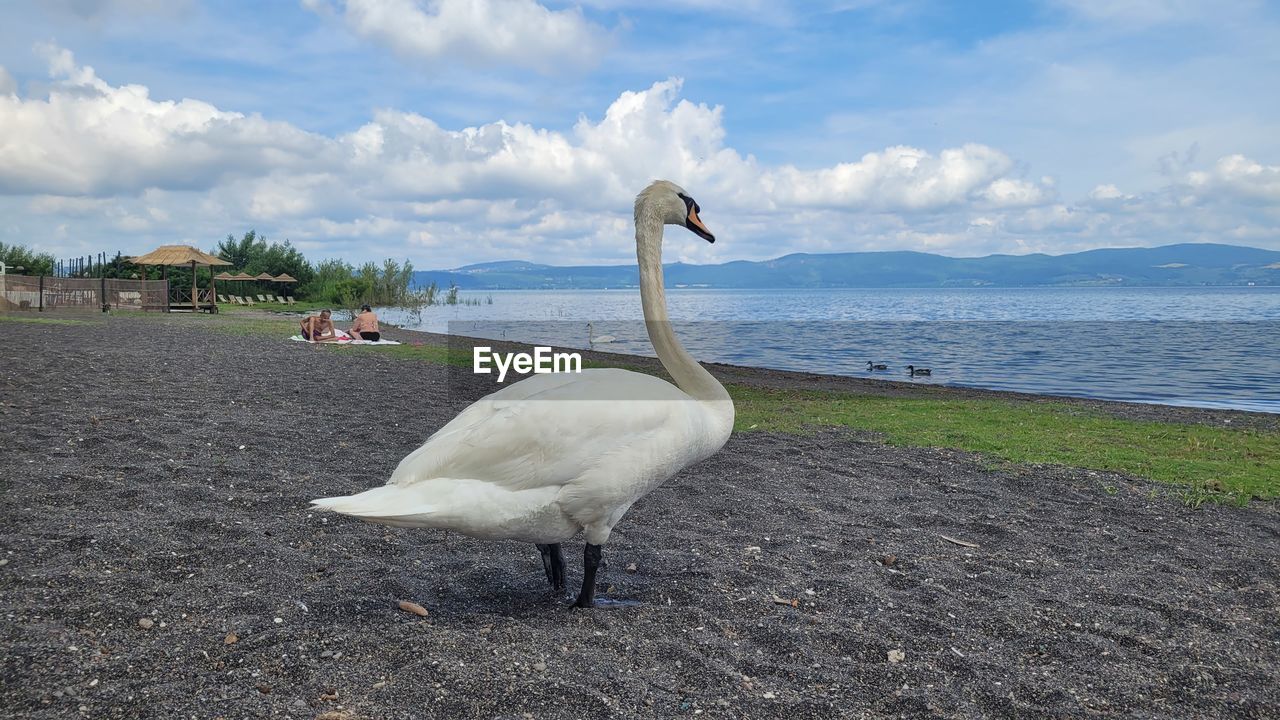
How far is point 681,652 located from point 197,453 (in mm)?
5646

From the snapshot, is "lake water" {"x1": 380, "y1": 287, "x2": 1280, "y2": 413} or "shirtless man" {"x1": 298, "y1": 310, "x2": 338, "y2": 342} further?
"lake water" {"x1": 380, "y1": 287, "x2": 1280, "y2": 413}

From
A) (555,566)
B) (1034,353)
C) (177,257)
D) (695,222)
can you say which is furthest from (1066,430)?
(177,257)

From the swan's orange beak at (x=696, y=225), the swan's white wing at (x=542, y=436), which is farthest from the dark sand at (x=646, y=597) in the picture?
the swan's orange beak at (x=696, y=225)

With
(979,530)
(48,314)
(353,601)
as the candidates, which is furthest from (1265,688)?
(48,314)

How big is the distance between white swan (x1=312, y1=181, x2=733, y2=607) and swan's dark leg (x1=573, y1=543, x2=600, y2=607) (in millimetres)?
12

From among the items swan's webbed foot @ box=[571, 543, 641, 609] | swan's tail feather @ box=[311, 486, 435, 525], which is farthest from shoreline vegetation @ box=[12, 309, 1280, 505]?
swan's tail feather @ box=[311, 486, 435, 525]

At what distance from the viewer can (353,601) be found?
4.68 m

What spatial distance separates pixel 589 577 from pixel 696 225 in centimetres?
221

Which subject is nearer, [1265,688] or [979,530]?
[1265,688]

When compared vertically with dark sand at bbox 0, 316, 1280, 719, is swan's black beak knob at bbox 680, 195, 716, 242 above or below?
above

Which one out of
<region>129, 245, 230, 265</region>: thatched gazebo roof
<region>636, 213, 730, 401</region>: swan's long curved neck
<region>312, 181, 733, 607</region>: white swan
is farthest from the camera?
<region>129, 245, 230, 265</region>: thatched gazebo roof

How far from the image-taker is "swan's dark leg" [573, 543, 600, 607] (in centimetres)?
466

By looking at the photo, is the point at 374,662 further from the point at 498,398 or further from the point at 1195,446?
the point at 1195,446

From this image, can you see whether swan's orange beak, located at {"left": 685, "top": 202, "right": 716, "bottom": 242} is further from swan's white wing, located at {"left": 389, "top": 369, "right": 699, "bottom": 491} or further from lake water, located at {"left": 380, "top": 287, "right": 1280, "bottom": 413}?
lake water, located at {"left": 380, "top": 287, "right": 1280, "bottom": 413}
